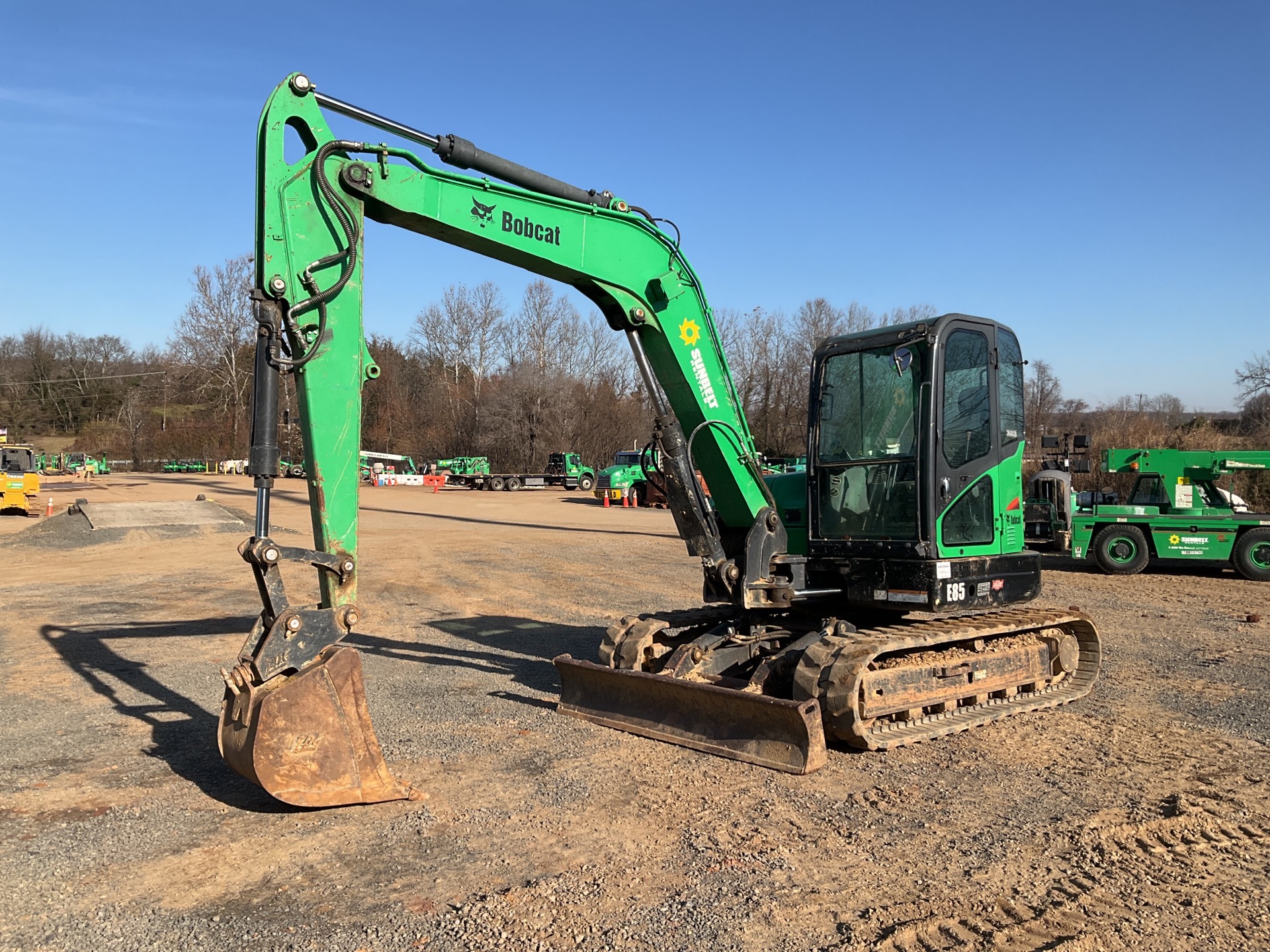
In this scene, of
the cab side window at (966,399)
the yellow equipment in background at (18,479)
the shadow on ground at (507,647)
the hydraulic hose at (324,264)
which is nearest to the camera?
the hydraulic hose at (324,264)

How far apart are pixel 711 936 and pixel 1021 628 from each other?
465 centimetres

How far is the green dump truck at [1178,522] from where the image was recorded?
1683 centimetres

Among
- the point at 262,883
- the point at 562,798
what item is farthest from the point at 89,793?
the point at 562,798

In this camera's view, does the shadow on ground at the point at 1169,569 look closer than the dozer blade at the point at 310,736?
No

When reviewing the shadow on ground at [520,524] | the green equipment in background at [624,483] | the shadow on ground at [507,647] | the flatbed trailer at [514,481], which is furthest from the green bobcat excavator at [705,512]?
the flatbed trailer at [514,481]

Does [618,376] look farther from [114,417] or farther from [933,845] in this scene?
[933,845]

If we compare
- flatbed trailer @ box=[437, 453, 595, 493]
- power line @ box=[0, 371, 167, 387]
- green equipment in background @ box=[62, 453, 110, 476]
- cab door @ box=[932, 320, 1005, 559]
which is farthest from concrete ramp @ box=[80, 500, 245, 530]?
power line @ box=[0, 371, 167, 387]

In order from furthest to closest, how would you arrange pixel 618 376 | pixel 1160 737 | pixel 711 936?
pixel 618 376 → pixel 1160 737 → pixel 711 936

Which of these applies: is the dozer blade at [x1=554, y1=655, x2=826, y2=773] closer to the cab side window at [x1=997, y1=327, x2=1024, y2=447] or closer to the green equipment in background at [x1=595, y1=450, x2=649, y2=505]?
the cab side window at [x1=997, y1=327, x2=1024, y2=447]

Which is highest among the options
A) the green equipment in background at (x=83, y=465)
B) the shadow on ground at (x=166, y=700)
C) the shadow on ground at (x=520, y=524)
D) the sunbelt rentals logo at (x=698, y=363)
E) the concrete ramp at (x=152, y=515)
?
the sunbelt rentals logo at (x=698, y=363)

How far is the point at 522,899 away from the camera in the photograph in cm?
418

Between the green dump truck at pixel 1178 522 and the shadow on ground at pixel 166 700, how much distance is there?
14544 millimetres

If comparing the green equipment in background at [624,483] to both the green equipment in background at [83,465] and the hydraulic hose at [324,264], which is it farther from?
the green equipment in background at [83,465]

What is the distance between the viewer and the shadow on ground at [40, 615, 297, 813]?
568cm
